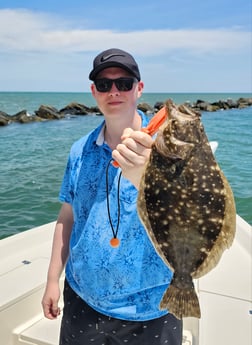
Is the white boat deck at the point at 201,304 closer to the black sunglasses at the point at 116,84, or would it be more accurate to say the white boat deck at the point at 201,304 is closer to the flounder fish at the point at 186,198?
the flounder fish at the point at 186,198

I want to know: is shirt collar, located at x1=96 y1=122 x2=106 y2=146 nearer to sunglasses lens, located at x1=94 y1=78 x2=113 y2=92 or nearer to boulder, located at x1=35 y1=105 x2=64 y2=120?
sunglasses lens, located at x1=94 y1=78 x2=113 y2=92

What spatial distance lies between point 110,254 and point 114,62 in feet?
3.24

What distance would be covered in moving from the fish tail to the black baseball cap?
112 cm

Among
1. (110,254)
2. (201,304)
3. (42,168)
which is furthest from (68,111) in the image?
(110,254)

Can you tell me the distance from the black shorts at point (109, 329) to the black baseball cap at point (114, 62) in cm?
123

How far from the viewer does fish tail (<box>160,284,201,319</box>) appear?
6.14 ft

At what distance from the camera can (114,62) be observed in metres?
2.26

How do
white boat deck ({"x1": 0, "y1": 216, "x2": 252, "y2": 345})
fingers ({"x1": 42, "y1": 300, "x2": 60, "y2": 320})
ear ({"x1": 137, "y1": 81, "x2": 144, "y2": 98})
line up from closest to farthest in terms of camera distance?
ear ({"x1": 137, "y1": 81, "x2": 144, "y2": 98}) < fingers ({"x1": 42, "y1": 300, "x2": 60, "y2": 320}) < white boat deck ({"x1": 0, "y1": 216, "x2": 252, "y2": 345})

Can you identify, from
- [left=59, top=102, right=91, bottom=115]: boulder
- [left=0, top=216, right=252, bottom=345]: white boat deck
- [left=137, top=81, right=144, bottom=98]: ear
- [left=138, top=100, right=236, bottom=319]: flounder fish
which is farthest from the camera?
[left=59, top=102, right=91, bottom=115]: boulder

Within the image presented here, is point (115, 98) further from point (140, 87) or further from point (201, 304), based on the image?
point (201, 304)

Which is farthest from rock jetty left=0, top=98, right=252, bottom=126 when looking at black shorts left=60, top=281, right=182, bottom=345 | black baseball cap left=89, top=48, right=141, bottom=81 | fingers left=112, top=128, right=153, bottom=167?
fingers left=112, top=128, right=153, bottom=167

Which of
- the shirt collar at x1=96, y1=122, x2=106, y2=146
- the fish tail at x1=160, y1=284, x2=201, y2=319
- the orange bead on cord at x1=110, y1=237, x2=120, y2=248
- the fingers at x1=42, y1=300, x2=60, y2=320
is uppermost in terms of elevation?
the shirt collar at x1=96, y1=122, x2=106, y2=146

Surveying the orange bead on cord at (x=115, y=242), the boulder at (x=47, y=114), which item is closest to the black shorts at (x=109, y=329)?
the orange bead on cord at (x=115, y=242)

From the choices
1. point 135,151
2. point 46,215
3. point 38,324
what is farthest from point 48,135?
point 135,151
